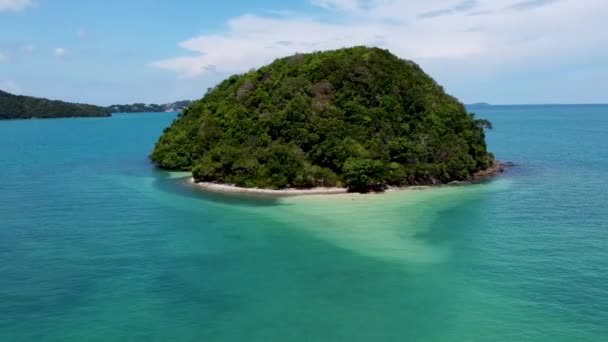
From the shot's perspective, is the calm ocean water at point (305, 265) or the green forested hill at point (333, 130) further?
the green forested hill at point (333, 130)

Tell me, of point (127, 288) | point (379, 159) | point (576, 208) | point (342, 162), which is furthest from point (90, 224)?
point (576, 208)

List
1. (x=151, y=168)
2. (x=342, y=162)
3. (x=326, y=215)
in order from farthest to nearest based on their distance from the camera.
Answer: (x=151, y=168) < (x=342, y=162) < (x=326, y=215)

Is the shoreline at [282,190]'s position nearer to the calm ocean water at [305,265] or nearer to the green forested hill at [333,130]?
the green forested hill at [333,130]

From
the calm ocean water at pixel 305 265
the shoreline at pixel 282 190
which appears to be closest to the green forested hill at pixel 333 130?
the shoreline at pixel 282 190

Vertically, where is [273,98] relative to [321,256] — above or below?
above

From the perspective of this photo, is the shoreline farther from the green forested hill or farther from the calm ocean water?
the calm ocean water

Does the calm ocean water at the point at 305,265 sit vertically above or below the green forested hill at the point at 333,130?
below

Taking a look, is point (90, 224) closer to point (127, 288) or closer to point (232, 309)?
point (127, 288)
